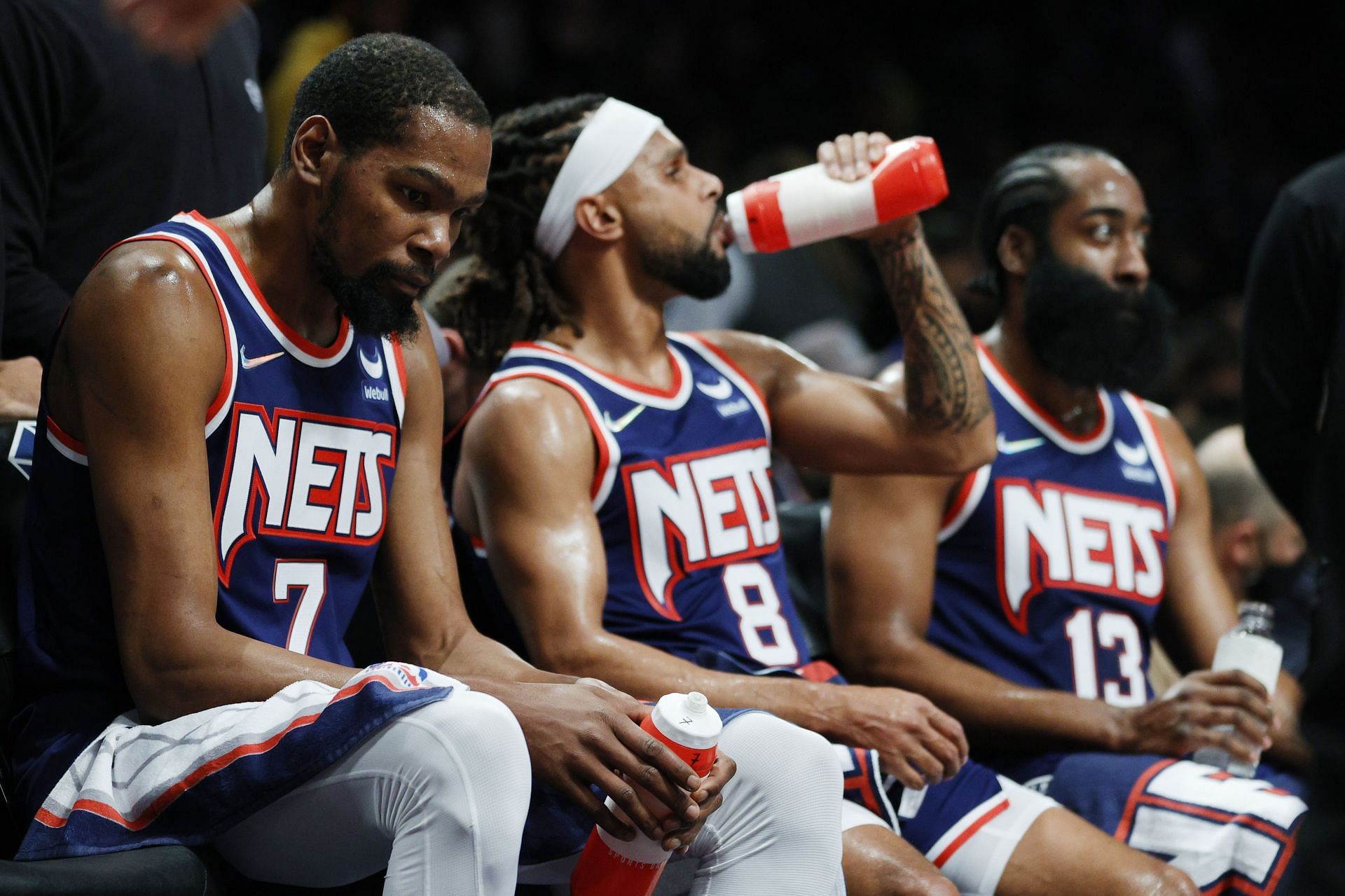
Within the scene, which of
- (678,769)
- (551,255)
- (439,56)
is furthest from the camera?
(551,255)

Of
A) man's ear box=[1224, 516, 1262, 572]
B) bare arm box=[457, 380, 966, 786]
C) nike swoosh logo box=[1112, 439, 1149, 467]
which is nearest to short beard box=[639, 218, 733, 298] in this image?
bare arm box=[457, 380, 966, 786]

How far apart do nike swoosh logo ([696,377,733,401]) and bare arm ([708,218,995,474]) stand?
0.14 m

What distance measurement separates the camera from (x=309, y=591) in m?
2.31

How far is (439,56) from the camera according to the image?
236cm

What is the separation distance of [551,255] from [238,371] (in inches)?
45.2

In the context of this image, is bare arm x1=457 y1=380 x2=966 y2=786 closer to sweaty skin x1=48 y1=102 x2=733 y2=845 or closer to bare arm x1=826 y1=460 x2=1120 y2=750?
sweaty skin x1=48 y1=102 x2=733 y2=845

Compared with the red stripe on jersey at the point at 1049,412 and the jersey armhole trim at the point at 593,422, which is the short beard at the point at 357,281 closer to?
the jersey armhole trim at the point at 593,422

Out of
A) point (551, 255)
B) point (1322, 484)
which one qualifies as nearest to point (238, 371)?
point (551, 255)

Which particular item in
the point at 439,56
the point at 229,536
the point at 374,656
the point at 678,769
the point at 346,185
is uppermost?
the point at 439,56

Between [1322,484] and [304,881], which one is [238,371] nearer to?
[304,881]

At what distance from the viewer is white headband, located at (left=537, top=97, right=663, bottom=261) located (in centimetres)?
319

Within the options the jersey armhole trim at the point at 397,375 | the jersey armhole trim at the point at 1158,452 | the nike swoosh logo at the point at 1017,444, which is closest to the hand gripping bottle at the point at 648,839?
the jersey armhole trim at the point at 397,375

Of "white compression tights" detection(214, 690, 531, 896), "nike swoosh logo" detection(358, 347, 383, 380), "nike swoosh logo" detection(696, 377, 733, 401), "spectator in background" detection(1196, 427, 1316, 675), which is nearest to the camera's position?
"white compression tights" detection(214, 690, 531, 896)

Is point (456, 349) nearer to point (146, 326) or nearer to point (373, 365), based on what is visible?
point (373, 365)
